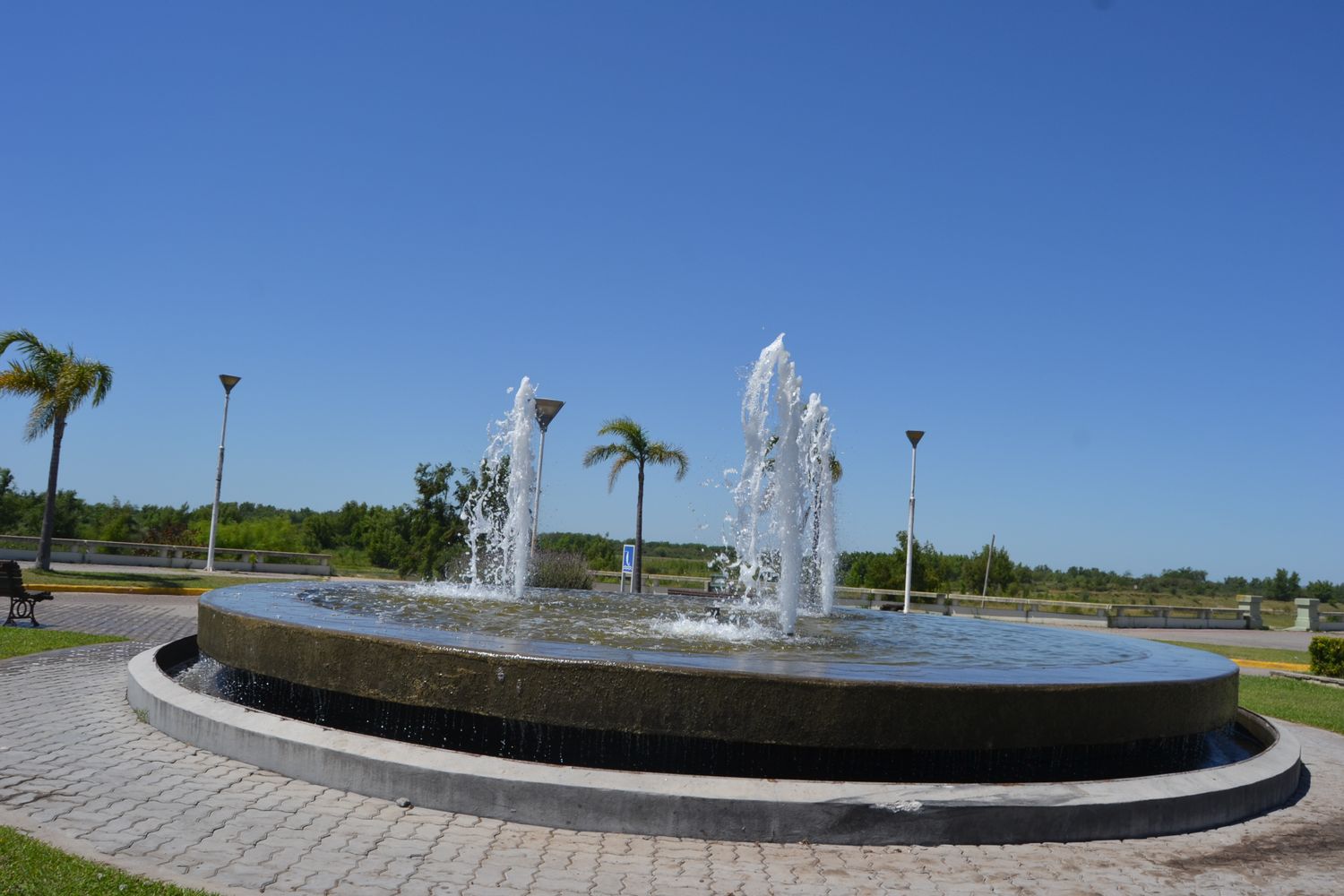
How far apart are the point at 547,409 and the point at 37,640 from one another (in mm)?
12256

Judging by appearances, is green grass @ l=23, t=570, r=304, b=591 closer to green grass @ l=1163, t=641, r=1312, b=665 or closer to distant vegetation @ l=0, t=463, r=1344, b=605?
distant vegetation @ l=0, t=463, r=1344, b=605

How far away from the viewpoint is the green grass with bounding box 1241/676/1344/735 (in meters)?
10.7

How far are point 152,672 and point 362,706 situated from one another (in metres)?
1.95

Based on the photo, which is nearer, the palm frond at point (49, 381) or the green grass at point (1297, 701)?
the green grass at point (1297, 701)

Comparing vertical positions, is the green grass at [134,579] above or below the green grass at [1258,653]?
above

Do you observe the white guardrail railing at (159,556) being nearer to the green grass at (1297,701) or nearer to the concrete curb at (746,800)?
the green grass at (1297,701)

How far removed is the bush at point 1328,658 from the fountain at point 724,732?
32.5 ft

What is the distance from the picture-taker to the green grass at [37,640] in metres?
10.3

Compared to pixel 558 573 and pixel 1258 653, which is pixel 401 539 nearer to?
pixel 558 573

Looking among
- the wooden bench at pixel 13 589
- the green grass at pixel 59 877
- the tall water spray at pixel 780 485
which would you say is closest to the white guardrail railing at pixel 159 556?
the wooden bench at pixel 13 589

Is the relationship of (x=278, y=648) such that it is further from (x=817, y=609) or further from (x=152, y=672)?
(x=817, y=609)

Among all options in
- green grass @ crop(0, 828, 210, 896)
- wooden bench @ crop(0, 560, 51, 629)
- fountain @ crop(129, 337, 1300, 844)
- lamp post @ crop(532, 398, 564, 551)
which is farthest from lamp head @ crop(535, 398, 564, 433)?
green grass @ crop(0, 828, 210, 896)

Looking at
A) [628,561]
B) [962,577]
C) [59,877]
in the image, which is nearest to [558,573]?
[628,561]

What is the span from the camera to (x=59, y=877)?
152 inches
